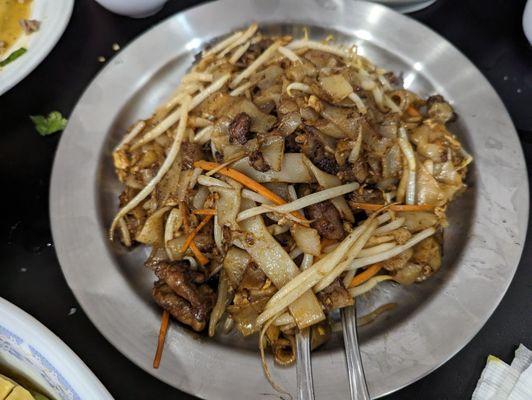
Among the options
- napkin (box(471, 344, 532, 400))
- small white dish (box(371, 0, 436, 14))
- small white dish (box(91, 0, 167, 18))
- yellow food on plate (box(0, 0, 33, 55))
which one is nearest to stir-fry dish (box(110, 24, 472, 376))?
napkin (box(471, 344, 532, 400))

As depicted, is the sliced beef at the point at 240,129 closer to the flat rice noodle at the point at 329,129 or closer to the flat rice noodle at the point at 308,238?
the flat rice noodle at the point at 329,129

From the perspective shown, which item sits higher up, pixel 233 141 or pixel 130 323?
pixel 233 141

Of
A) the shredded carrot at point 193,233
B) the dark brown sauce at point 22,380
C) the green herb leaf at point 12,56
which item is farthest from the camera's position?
the green herb leaf at point 12,56

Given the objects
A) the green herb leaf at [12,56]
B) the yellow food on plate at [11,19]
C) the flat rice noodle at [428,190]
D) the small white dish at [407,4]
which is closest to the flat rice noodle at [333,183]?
the flat rice noodle at [428,190]

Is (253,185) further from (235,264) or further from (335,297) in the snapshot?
(335,297)

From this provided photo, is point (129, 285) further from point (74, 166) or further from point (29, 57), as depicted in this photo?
point (29, 57)

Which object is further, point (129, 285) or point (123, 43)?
point (123, 43)

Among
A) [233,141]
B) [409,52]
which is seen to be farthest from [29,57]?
[409,52]
